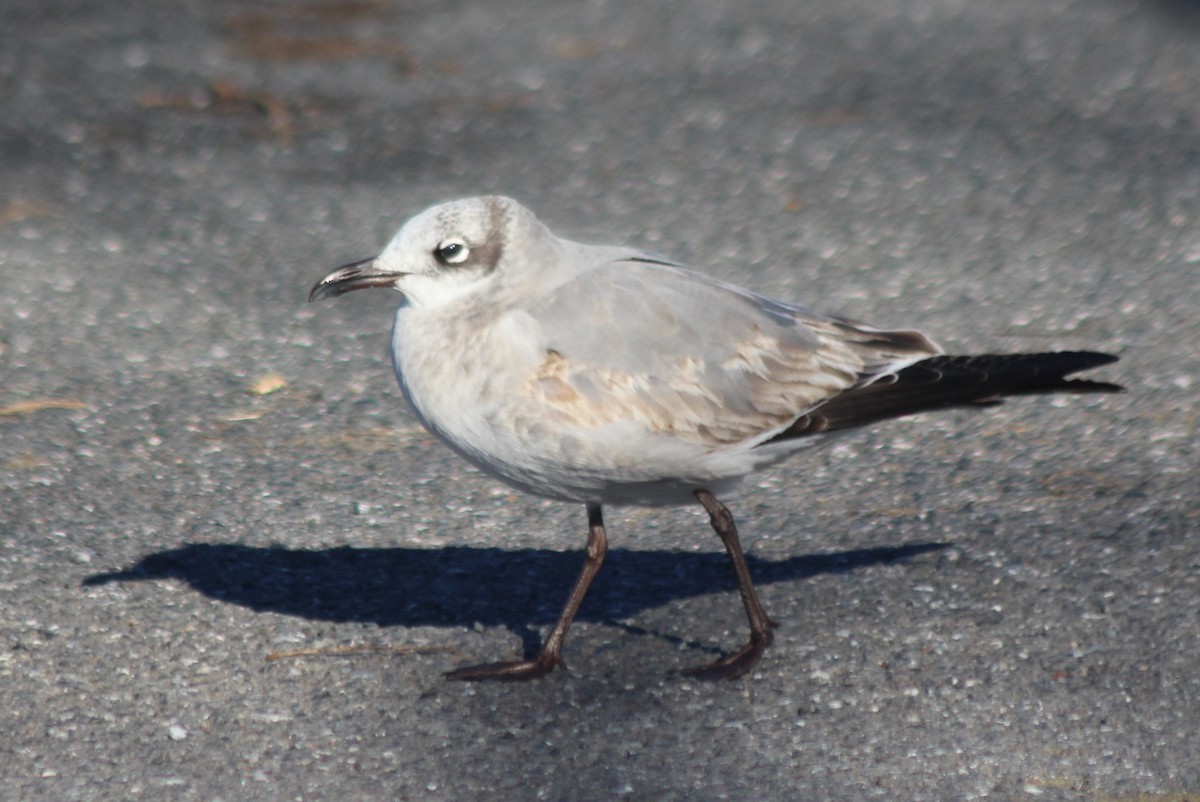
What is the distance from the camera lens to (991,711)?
395 cm

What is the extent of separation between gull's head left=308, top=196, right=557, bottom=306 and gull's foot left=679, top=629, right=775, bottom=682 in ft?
3.79

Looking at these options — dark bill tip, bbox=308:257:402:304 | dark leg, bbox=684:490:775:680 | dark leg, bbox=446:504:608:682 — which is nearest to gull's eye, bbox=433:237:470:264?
dark bill tip, bbox=308:257:402:304

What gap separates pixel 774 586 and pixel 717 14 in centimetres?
774

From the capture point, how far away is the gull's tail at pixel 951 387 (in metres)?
4.09

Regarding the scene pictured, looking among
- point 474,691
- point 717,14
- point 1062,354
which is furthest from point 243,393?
point 717,14

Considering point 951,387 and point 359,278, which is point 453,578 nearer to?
point 359,278

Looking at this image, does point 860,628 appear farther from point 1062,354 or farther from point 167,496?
point 167,496

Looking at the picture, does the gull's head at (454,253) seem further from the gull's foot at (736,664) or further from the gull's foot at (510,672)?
the gull's foot at (736,664)

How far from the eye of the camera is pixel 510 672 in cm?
418

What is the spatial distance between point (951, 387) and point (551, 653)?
4.13 feet

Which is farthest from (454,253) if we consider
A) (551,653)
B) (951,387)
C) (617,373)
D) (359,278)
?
(951,387)

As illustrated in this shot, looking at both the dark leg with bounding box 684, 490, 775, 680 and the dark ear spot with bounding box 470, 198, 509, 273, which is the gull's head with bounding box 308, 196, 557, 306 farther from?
the dark leg with bounding box 684, 490, 775, 680

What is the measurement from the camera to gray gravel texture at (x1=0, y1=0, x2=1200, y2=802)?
3875 mm

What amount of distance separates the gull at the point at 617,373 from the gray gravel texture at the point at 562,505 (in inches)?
16.5
